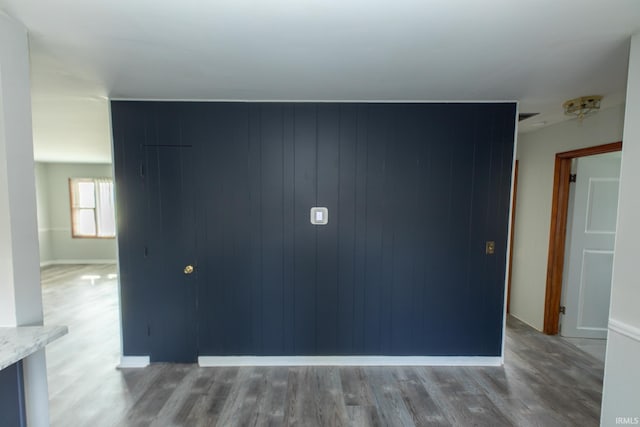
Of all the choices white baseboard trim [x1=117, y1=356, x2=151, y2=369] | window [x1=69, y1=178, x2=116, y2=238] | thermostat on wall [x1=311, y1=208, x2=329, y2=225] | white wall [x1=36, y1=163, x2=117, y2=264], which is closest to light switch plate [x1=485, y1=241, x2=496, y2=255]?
thermostat on wall [x1=311, y1=208, x2=329, y2=225]

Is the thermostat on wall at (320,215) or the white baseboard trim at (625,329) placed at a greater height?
the thermostat on wall at (320,215)

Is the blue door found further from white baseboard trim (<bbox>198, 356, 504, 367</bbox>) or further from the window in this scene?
the window

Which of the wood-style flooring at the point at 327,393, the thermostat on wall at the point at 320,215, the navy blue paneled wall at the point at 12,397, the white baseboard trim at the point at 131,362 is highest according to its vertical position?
the thermostat on wall at the point at 320,215

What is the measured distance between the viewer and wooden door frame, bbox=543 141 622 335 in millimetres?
2934

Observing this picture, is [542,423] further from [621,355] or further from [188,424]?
[188,424]

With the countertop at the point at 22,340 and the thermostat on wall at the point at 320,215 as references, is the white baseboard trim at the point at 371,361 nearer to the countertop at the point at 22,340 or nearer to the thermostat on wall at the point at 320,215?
the thermostat on wall at the point at 320,215

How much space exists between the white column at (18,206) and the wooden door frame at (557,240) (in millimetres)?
4345

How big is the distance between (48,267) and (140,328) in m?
5.73

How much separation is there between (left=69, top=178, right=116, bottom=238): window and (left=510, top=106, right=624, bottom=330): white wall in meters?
8.03

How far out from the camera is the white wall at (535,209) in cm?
287

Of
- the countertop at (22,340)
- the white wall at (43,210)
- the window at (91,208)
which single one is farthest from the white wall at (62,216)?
the countertop at (22,340)

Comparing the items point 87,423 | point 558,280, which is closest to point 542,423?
point 558,280

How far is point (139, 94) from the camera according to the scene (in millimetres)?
2195

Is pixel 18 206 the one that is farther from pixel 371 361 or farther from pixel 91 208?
Answer: pixel 91 208
